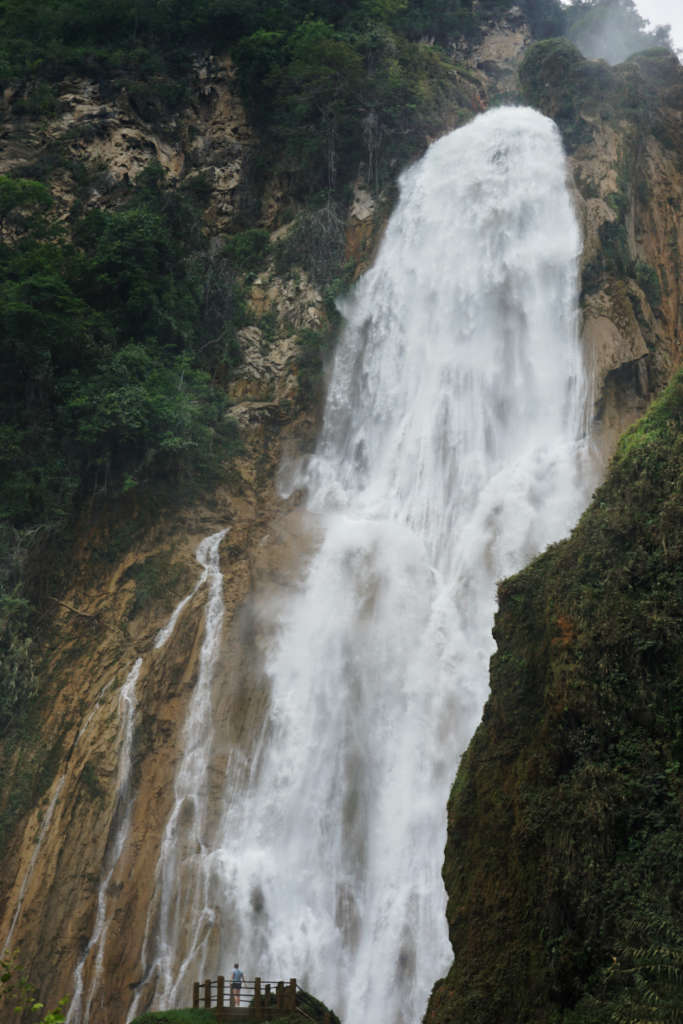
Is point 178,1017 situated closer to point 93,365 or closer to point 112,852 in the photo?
point 112,852

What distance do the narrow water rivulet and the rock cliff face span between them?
0.83 metres

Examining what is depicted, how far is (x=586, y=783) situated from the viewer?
8.85 meters

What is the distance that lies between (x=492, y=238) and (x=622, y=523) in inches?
660

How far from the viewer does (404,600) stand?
771 inches

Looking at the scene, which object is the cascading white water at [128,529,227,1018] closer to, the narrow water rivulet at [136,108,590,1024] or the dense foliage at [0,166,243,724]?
the narrow water rivulet at [136,108,590,1024]

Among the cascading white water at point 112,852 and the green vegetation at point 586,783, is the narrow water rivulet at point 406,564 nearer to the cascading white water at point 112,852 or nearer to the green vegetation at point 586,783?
the cascading white water at point 112,852

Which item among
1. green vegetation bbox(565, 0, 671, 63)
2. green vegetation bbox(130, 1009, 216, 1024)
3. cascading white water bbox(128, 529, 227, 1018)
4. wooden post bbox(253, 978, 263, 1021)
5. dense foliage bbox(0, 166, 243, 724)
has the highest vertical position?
green vegetation bbox(565, 0, 671, 63)

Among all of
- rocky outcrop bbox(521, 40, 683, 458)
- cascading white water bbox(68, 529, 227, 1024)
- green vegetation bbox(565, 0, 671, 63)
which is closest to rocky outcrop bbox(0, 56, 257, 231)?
rocky outcrop bbox(521, 40, 683, 458)

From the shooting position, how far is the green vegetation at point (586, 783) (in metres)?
7.79

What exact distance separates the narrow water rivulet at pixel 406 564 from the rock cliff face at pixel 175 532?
832 millimetres

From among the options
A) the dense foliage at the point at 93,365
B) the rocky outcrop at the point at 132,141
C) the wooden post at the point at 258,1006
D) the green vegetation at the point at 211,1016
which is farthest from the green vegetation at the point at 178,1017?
the rocky outcrop at the point at 132,141

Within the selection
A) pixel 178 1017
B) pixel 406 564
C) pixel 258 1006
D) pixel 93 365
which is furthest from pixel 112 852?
pixel 93 365

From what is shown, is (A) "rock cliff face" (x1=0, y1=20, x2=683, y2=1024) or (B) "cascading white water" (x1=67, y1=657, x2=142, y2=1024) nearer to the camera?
(B) "cascading white water" (x1=67, y1=657, x2=142, y2=1024)

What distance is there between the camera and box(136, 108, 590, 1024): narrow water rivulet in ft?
51.2
